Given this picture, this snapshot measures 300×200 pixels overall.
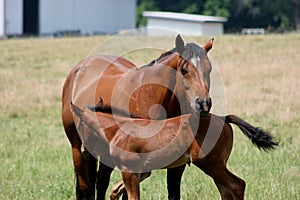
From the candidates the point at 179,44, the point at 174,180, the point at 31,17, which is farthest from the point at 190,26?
the point at 179,44

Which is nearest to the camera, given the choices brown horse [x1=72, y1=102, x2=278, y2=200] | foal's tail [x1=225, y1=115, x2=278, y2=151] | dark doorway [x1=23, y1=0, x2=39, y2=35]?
brown horse [x1=72, y1=102, x2=278, y2=200]

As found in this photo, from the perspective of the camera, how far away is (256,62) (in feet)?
62.5

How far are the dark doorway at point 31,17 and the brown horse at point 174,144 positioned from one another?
28821mm

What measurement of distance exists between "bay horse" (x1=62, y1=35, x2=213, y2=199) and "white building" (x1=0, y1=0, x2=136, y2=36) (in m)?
24.5

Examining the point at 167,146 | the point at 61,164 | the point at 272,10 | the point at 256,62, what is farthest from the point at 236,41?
the point at 272,10

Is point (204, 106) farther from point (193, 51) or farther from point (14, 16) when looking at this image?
point (14, 16)

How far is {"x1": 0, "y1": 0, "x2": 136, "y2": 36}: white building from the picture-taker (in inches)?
1266

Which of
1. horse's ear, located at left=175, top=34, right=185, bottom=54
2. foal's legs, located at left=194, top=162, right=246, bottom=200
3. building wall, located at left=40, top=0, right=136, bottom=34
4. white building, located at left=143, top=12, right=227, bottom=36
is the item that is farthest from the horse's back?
building wall, located at left=40, top=0, right=136, bottom=34

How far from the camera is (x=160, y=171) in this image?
857 centimetres

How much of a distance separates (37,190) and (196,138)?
258cm

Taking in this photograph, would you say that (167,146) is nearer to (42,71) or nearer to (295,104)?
(295,104)

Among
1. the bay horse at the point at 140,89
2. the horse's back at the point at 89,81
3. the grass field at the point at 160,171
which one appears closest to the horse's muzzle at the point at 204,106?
the bay horse at the point at 140,89

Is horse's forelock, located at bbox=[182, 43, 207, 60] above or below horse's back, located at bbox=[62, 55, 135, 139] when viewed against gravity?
above

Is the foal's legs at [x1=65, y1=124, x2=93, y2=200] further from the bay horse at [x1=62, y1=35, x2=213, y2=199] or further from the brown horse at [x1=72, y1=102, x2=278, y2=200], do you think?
the brown horse at [x1=72, y1=102, x2=278, y2=200]
